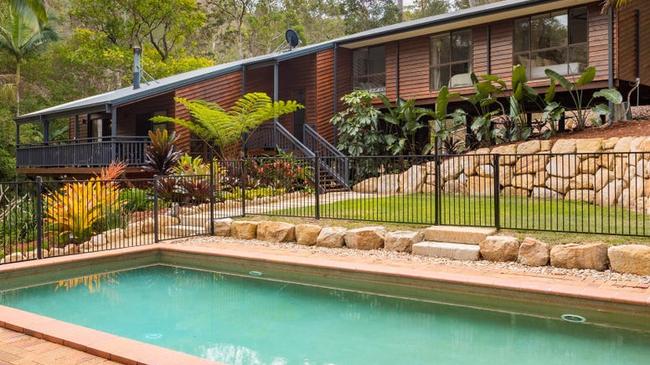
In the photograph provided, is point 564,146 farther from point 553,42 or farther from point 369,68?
point 369,68

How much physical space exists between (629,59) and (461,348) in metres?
14.3

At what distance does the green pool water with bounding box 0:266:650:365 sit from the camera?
198 inches

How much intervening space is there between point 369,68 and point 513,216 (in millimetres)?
13310

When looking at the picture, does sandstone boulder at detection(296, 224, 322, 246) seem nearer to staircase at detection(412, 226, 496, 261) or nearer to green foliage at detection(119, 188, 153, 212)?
staircase at detection(412, 226, 496, 261)

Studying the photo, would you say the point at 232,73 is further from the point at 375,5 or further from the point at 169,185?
the point at 375,5

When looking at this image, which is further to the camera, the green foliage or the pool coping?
the green foliage

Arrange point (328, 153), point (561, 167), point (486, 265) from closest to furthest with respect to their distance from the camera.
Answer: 1. point (486, 265)
2. point (561, 167)
3. point (328, 153)

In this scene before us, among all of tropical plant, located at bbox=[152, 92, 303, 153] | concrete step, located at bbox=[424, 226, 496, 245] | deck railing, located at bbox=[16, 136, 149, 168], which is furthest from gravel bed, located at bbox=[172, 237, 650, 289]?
deck railing, located at bbox=[16, 136, 149, 168]

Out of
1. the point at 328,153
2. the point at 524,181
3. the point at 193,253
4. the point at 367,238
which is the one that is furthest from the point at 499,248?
the point at 328,153

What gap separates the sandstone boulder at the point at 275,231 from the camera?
33.4 feet

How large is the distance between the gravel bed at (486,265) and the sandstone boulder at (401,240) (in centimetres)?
10

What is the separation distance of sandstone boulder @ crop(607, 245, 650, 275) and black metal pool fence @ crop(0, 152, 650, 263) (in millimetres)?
884

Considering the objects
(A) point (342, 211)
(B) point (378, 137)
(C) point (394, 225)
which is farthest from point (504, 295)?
(B) point (378, 137)

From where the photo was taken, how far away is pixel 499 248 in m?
7.80
